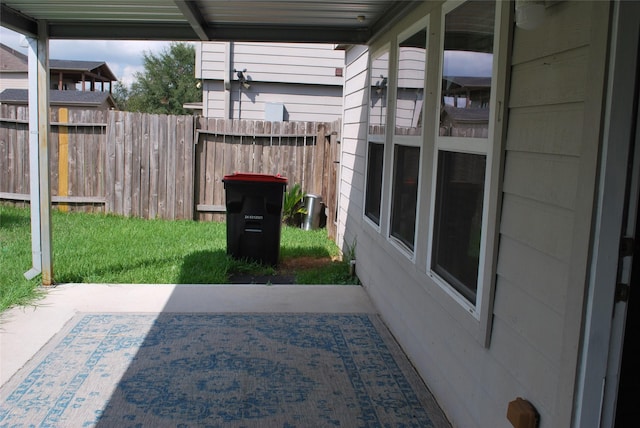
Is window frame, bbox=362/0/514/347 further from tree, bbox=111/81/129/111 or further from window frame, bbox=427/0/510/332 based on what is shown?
tree, bbox=111/81/129/111

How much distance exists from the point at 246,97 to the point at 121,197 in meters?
3.94

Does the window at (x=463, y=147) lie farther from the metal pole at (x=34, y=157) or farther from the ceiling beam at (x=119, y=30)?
the metal pole at (x=34, y=157)

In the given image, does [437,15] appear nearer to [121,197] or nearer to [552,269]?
[552,269]

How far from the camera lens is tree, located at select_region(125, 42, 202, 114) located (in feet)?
121

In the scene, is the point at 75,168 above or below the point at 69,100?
below

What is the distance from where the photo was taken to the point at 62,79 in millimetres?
27219

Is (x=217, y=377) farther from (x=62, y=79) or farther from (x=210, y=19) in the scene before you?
(x=62, y=79)

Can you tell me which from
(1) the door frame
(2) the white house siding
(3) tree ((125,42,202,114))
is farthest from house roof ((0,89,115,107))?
(1) the door frame

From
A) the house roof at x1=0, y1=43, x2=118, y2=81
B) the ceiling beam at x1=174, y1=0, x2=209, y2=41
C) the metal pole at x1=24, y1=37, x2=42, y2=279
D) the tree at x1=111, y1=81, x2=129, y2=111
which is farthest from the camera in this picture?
the tree at x1=111, y1=81, x2=129, y2=111

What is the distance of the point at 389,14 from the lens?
16.3 ft

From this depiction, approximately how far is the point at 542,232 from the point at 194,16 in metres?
3.67

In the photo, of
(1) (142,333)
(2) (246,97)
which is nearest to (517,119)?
(1) (142,333)

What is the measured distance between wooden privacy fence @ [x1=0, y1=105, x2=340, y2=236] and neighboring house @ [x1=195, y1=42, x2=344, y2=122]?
263 centimetres

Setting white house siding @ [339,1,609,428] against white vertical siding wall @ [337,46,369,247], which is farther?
white vertical siding wall @ [337,46,369,247]
